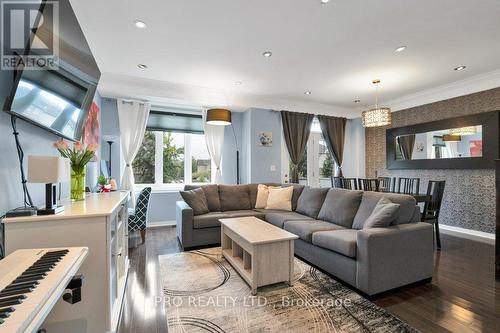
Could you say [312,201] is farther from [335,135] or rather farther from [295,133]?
[335,135]

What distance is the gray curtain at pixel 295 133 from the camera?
541cm

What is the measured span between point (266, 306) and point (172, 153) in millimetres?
3952

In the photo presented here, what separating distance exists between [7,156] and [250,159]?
4023 mm

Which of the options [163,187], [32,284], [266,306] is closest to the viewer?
[32,284]

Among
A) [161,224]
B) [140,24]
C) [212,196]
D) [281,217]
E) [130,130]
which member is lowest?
[161,224]

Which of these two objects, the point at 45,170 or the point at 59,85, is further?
the point at 59,85

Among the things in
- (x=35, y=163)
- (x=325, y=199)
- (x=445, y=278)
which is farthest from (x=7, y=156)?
(x=445, y=278)

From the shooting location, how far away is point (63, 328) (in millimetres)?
1460

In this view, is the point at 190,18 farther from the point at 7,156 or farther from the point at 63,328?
the point at 63,328

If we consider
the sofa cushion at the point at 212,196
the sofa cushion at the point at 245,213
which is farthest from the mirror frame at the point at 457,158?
the sofa cushion at the point at 212,196

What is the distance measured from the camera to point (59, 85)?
5.76ft

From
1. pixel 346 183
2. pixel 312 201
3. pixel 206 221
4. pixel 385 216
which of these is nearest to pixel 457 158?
pixel 346 183

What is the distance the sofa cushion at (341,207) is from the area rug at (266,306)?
74 centimetres

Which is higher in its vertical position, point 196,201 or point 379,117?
point 379,117
